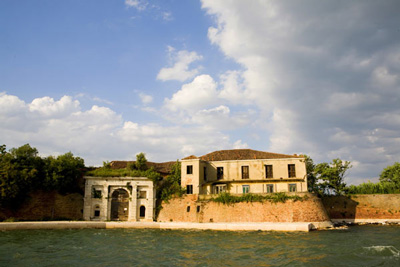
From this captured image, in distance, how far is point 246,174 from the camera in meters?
37.3

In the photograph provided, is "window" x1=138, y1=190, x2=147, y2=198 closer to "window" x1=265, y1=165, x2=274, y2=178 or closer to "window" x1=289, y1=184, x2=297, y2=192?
Answer: "window" x1=265, y1=165, x2=274, y2=178

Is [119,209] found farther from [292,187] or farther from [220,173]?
[292,187]

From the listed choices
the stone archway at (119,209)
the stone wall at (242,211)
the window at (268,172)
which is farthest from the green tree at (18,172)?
the window at (268,172)

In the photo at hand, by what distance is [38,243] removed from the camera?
69.7ft

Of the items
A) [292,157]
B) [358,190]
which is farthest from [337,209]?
[292,157]

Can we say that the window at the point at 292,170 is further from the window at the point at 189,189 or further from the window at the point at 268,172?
the window at the point at 189,189

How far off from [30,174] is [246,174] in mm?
24411

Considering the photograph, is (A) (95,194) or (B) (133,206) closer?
(B) (133,206)

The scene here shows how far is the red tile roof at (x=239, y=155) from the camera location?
125 ft

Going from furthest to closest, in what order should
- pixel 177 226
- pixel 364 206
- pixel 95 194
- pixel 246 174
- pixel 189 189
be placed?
pixel 246 174, pixel 364 206, pixel 95 194, pixel 189 189, pixel 177 226

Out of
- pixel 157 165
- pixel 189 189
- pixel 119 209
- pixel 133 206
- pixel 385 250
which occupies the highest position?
pixel 157 165

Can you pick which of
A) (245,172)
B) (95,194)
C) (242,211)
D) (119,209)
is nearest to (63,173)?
(95,194)

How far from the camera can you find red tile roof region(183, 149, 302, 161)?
38.1m

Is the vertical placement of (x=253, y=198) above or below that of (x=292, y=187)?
below
